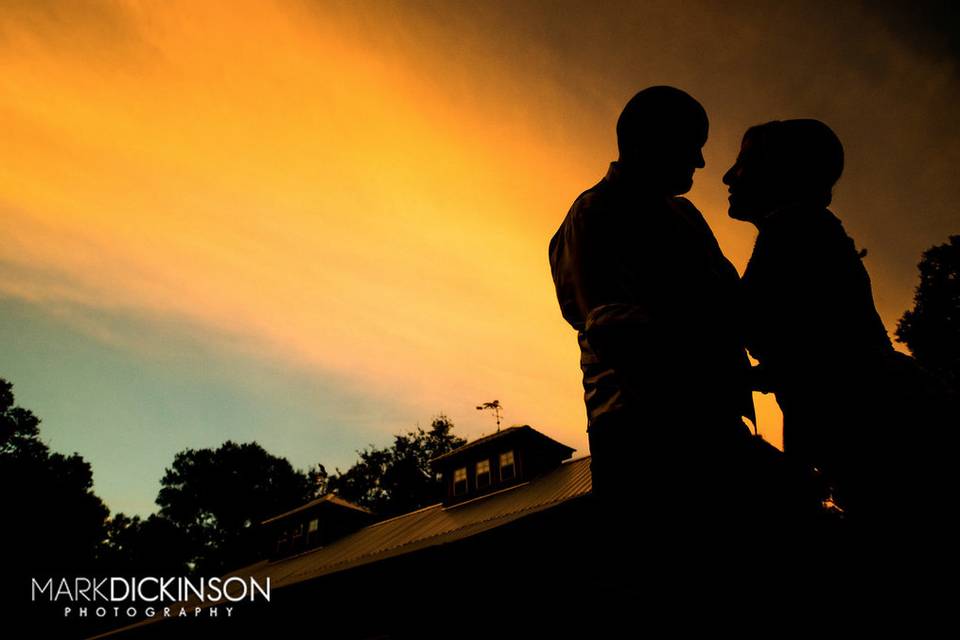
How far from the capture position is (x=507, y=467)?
13953 millimetres

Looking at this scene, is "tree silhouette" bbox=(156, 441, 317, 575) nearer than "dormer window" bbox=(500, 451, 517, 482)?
No

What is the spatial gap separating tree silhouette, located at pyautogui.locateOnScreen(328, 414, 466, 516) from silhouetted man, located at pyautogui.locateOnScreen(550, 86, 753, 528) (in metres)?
31.2

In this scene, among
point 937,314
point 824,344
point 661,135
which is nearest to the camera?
point 824,344

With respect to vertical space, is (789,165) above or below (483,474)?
above

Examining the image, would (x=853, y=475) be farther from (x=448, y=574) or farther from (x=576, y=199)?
(x=448, y=574)

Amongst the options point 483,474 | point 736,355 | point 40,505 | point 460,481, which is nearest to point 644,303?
point 736,355

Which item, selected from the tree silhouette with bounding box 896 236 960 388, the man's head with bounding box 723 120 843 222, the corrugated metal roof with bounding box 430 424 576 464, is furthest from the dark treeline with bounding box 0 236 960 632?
the man's head with bounding box 723 120 843 222

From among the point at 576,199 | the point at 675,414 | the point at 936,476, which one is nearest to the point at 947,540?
the point at 936,476

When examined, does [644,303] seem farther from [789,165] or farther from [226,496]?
[226,496]

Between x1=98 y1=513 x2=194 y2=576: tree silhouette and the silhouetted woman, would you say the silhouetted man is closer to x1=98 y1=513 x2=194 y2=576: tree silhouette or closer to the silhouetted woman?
the silhouetted woman

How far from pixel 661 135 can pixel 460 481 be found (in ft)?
48.2

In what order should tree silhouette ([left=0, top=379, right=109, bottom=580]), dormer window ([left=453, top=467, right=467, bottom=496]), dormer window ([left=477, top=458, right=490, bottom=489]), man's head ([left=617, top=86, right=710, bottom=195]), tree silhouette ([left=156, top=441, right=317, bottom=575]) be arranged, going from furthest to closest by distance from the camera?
tree silhouette ([left=156, top=441, right=317, bottom=575])
tree silhouette ([left=0, top=379, right=109, bottom=580])
dormer window ([left=453, top=467, right=467, bottom=496])
dormer window ([left=477, top=458, right=490, bottom=489])
man's head ([left=617, top=86, right=710, bottom=195])

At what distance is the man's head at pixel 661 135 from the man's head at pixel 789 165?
0.25 metres

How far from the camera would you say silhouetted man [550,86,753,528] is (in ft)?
3.53
